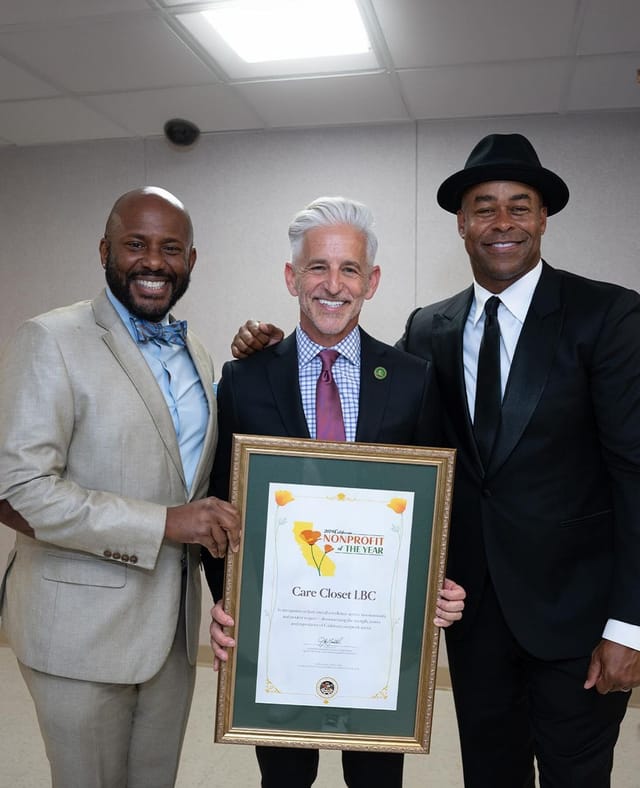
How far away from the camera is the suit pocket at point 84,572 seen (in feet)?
5.68

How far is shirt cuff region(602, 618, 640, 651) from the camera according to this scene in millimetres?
1802

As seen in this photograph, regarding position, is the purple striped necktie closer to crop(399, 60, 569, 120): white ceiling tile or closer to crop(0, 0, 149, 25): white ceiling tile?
crop(0, 0, 149, 25): white ceiling tile

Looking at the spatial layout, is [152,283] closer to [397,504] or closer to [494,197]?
[397,504]

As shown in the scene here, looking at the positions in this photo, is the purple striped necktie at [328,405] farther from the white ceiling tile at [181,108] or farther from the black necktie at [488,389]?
the white ceiling tile at [181,108]

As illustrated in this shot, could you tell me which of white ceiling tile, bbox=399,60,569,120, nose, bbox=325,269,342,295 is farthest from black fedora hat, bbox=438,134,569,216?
white ceiling tile, bbox=399,60,569,120

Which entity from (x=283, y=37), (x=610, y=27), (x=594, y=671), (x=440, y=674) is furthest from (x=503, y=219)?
(x=440, y=674)

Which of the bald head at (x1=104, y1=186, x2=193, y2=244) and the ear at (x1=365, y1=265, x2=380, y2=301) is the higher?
the bald head at (x1=104, y1=186, x2=193, y2=244)

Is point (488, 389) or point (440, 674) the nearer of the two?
point (488, 389)

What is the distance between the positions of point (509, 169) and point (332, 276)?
0.59m

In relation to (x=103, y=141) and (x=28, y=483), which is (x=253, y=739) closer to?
(x=28, y=483)

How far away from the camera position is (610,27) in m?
3.04

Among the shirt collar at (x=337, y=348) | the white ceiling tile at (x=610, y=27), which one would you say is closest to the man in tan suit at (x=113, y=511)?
the shirt collar at (x=337, y=348)

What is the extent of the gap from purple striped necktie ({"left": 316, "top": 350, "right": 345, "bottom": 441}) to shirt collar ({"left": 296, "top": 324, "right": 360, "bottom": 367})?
0.05ft

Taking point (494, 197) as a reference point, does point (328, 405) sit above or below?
below
